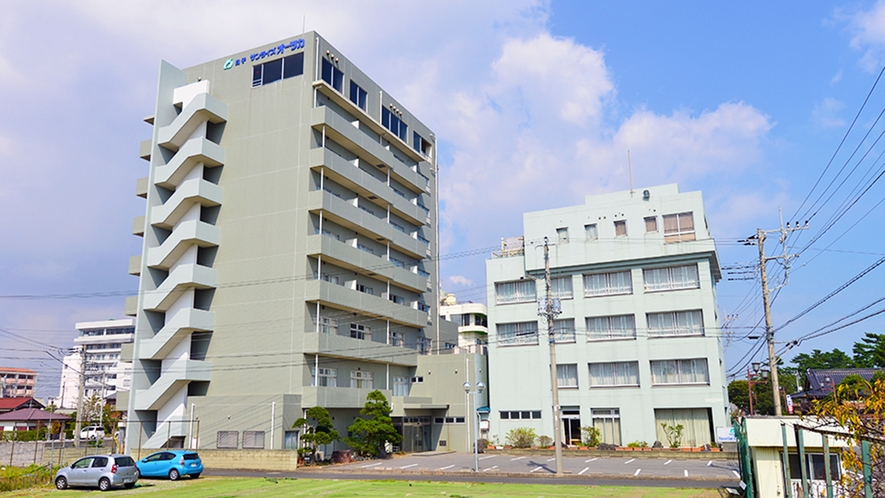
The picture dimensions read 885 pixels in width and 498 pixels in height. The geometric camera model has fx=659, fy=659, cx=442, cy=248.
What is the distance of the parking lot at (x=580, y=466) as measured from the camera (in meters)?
33.3

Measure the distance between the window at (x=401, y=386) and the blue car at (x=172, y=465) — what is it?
2452 centimetres

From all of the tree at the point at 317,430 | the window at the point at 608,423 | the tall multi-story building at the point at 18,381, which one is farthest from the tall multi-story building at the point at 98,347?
the window at the point at 608,423

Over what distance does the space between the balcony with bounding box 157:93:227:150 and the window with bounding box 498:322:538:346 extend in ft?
95.6

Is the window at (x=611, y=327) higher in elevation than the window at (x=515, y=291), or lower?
lower

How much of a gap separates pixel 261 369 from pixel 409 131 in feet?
95.8

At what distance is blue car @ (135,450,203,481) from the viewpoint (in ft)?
109

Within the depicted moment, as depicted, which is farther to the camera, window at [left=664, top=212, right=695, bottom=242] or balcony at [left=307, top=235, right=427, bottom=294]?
window at [left=664, top=212, right=695, bottom=242]

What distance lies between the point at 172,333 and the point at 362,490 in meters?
26.1

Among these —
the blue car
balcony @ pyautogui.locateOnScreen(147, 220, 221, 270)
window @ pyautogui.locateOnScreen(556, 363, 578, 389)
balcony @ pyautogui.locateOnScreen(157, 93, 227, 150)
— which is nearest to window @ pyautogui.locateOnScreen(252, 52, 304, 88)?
balcony @ pyautogui.locateOnScreen(157, 93, 227, 150)

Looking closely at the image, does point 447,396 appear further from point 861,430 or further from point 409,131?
point 861,430

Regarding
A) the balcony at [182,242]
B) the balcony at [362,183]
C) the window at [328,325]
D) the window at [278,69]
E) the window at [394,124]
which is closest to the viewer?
the balcony at [182,242]

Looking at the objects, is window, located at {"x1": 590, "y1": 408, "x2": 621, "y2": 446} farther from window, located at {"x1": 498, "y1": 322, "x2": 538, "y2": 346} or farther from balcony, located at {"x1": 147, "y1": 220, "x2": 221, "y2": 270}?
balcony, located at {"x1": 147, "y1": 220, "x2": 221, "y2": 270}

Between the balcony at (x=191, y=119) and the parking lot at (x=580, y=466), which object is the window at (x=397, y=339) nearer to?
the parking lot at (x=580, y=466)

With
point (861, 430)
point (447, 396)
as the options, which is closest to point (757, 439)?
point (861, 430)
